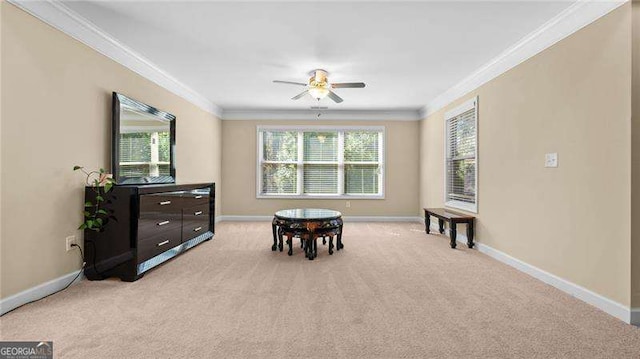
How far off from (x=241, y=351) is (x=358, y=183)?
5.41 meters

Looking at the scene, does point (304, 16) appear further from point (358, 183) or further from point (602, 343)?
point (358, 183)

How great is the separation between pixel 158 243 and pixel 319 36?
284 cm

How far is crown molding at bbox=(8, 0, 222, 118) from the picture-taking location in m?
2.50

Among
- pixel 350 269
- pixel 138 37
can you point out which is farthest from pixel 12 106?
pixel 350 269

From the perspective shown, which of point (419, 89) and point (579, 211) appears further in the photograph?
point (419, 89)

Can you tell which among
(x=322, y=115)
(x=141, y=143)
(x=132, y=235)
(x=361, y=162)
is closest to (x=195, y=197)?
(x=141, y=143)

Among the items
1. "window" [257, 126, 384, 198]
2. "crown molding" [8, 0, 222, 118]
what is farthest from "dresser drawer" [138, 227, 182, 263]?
"window" [257, 126, 384, 198]

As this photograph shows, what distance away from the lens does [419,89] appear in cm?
515

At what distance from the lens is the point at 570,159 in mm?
2689

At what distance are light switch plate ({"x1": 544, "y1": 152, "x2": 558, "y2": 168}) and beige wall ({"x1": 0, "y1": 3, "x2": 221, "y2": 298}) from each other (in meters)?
4.55

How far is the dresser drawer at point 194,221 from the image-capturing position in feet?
13.1

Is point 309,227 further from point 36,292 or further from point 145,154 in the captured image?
point 36,292

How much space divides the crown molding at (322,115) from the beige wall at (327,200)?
0.09m

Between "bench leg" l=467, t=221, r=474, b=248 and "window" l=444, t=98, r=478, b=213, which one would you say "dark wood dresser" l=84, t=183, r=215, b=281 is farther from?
"window" l=444, t=98, r=478, b=213
